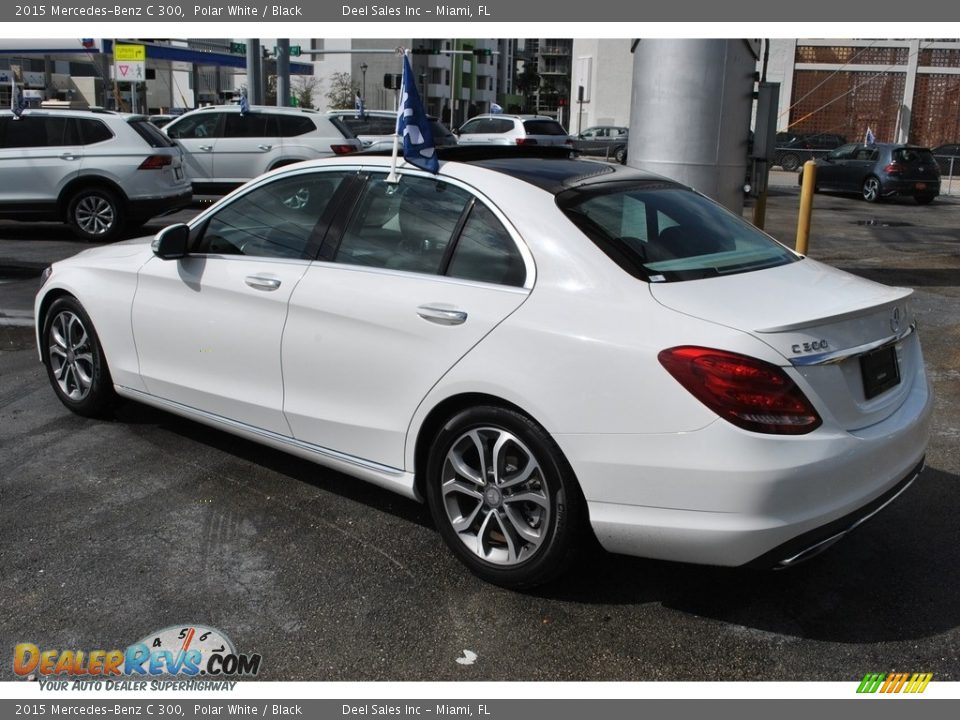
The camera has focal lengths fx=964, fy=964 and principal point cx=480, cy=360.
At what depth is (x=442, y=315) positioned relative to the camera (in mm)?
3744

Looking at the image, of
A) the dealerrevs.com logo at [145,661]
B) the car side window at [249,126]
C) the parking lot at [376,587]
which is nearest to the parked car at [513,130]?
the car side window at [249,126]

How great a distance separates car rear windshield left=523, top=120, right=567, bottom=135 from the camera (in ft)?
81.9

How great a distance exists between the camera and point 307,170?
4559 mm

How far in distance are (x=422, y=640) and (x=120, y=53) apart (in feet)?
91.7

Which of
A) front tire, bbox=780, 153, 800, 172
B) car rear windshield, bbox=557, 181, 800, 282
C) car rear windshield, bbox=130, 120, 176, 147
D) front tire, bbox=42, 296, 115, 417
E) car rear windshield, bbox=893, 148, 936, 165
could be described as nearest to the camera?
car rear windshield, bbox=557, 181, 800, 282

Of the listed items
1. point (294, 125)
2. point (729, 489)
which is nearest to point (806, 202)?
point (729, 489)

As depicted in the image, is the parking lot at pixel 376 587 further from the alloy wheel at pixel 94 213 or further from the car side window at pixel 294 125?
the car side window at pixel 294 125

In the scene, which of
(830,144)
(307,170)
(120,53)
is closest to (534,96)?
(830,144)

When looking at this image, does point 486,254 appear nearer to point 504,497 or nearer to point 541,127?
point 504,497

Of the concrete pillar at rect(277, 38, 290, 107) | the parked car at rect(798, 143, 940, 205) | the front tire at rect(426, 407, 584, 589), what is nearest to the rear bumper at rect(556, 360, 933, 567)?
the front tire at rect(426, 407, 584, 589)

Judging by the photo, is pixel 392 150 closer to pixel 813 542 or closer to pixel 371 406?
pixel 371 406

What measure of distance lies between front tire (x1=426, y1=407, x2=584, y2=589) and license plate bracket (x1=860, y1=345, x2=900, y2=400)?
3.61ft

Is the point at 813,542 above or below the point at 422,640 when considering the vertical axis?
above

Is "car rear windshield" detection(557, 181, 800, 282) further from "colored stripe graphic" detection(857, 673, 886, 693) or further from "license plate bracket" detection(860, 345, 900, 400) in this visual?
"colored stripe graphic" detection(857, 673, 886, 693)
